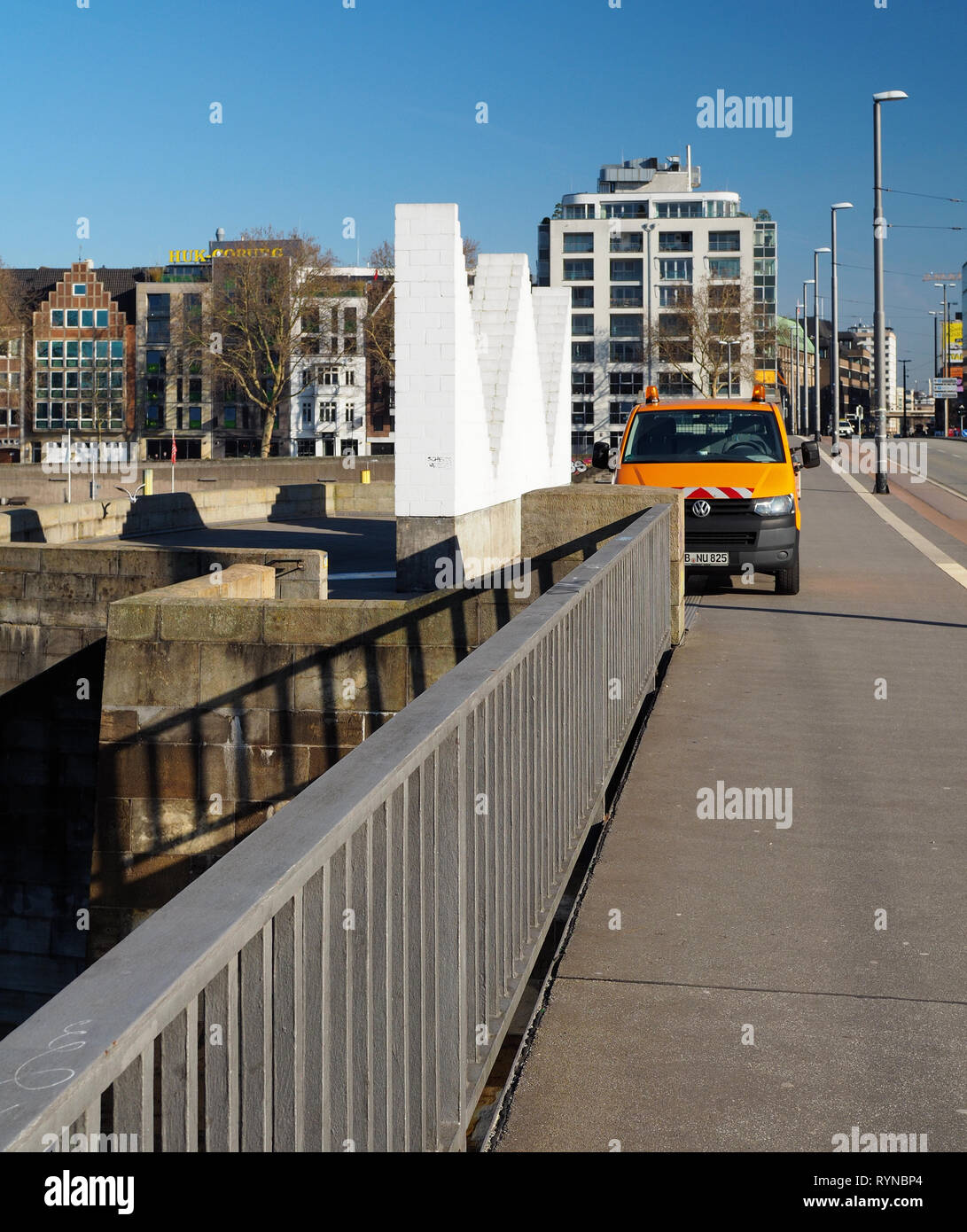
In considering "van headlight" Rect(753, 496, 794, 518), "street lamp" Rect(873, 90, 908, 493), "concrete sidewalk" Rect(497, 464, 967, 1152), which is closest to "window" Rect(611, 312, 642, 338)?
"street lamp" Rect(873, 90, 908, 493)

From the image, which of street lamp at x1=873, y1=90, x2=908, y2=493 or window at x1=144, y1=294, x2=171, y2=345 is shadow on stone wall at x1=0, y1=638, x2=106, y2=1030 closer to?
street lamp at x1=873, y1=90, x2=908, y2=493

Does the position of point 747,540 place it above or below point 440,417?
below

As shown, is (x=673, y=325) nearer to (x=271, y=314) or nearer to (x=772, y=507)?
(x=271, y=314)

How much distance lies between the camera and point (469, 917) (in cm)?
354

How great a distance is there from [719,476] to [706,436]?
103cm

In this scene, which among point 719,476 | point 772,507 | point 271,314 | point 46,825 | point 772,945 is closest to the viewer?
point 772,945

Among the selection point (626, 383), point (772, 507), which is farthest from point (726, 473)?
point (626, 383)

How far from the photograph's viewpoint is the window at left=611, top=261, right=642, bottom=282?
132 meters

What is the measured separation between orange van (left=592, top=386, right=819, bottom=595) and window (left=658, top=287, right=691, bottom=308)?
93.8 metres

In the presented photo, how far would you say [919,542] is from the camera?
23.2 m

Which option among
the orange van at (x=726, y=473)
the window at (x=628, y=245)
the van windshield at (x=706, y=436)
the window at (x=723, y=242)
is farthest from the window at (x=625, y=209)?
the van windshield at (x=706, y=436)

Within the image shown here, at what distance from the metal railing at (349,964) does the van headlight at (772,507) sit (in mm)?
10828
